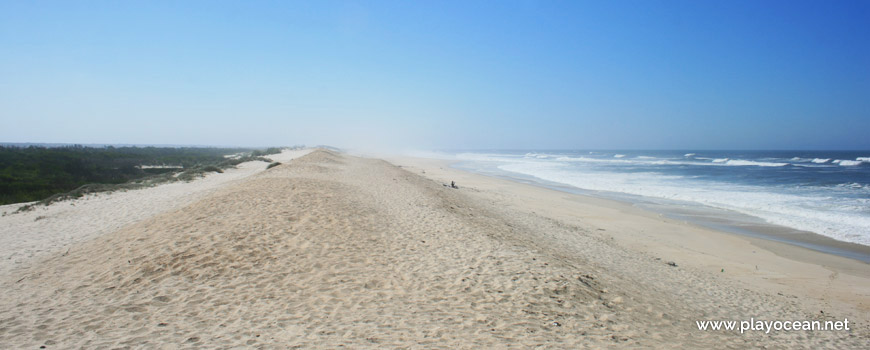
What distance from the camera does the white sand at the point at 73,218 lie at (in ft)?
30.3

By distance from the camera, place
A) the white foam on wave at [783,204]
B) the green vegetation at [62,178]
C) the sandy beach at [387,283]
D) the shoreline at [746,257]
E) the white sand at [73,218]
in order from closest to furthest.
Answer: the sandy beach at [387,283] → the shoreline at [746,257] → the white sand at [73,218] → the white foam on wave at [783,204] → the green vegetation at [62,178]

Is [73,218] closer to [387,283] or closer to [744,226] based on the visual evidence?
[387,283]

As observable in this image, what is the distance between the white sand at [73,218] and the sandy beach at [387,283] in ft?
0.36

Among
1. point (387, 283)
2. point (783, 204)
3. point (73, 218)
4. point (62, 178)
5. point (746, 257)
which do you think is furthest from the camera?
point (62, 178)

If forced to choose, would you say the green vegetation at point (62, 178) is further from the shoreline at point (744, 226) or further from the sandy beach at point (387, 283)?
the shoreline at point (744, 226)

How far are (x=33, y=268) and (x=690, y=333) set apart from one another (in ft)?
37.8

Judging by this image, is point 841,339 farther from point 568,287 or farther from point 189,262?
point 189,262

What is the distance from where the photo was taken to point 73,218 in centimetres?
1261

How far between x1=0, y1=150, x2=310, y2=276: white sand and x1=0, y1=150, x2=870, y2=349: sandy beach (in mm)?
109

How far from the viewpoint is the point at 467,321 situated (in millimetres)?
5164

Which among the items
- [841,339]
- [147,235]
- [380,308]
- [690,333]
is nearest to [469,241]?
[380,308]

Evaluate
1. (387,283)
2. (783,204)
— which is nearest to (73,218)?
(387,283)

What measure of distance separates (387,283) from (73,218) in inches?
490

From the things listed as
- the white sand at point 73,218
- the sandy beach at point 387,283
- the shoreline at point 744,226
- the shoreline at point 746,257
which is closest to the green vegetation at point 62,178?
the white sand at point 73,218
